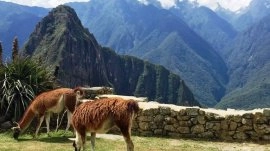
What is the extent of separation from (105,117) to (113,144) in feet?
12.7

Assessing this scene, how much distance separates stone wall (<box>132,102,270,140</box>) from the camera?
15094mm

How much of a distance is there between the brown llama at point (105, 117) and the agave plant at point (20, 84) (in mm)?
6397

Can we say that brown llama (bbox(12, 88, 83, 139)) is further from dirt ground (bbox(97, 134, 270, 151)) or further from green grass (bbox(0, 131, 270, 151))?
dirt ground (bbox(97, 134, 270, 151))

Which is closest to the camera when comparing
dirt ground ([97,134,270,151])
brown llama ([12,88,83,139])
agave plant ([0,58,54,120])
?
dirt ground ([97,134,270,151])

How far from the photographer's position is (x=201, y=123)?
51.0ft

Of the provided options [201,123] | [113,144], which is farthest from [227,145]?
[113,144]

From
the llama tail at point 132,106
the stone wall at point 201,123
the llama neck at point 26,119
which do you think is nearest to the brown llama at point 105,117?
the llama tail at point 132,106

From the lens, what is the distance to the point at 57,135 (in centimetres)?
1517

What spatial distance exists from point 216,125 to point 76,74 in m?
178

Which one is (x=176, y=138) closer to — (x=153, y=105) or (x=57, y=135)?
(x=153, y=105)

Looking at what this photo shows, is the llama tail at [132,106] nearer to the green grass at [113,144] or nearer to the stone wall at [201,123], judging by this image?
the green grass at [113,144]

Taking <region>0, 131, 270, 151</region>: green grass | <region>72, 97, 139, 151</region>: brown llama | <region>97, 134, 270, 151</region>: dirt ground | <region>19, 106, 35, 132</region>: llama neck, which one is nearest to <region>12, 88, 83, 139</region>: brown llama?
<region>19, 106, 35, 132</region>: llama neck

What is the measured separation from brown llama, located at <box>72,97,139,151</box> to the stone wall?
570 centimetres

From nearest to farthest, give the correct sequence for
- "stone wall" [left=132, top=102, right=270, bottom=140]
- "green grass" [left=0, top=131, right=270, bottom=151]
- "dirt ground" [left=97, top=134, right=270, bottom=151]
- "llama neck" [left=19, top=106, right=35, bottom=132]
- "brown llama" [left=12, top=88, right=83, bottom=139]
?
"green grass" [left=0, top=131, right=270, bottom=151], "dirt ground" [left=97, top=134, right=270, bottom=151], "brown llama" [left=12, top=88, right=83, bottom=139], "llama neck" [left=19, top=106, right=35, bottom=132], "stone wall" [left=132, top=102, right=270, bottom=140]
